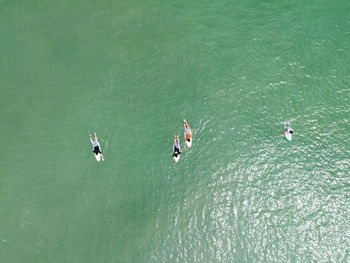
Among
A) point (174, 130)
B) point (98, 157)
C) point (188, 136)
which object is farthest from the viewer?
point (174, 130)

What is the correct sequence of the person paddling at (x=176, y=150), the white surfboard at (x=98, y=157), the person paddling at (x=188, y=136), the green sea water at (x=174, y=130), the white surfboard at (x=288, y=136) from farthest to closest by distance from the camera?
the white surfboard at (x=288, y=136) < the person paddling at (x=188, y=136) < the person paddling at (x=176, y=150) < the white surfboard at (x=98, y=157) < the green sea water at (x=174, y=130)

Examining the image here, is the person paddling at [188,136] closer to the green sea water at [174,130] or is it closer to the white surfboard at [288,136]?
the green sea water at [174,130]

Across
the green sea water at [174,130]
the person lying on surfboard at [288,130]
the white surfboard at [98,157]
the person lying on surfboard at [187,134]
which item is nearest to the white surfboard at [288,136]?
the person lying on surfboard at [288,130]

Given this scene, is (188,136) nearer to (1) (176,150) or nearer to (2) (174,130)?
(2) (174,130)

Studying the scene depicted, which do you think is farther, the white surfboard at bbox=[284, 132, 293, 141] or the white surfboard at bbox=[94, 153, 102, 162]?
the white surfboard at bbox=[284, 132, 293, 141]

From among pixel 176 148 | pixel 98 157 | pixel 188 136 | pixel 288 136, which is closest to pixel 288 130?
pixel 288 136

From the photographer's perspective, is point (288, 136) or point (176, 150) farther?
point (288, 136)

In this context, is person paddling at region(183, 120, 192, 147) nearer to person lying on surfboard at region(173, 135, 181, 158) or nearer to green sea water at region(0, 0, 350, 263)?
green sea water at region(0, 0, 350, 263)

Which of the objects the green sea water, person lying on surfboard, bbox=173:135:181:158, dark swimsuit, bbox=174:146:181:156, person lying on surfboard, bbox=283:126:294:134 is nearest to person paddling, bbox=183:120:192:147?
the green sea water

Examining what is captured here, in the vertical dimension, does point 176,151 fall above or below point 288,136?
above
